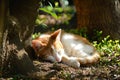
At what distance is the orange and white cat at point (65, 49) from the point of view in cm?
708

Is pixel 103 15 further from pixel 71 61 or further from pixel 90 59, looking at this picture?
pixel 71 61

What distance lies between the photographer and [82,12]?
885cm

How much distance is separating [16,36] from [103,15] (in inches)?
113

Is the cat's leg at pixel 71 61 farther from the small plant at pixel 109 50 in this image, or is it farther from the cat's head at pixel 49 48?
the small plant at pixel 109 50

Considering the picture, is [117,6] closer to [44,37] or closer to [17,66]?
[44,37]

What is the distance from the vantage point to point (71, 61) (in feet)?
22.9

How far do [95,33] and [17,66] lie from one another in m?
2.91

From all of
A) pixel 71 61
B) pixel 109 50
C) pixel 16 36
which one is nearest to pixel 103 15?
pixel 109 50

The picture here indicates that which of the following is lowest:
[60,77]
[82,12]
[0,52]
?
[60,77]

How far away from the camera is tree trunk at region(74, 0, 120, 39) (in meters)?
8.48

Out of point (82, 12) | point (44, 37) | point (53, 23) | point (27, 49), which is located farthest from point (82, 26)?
point (53, 23)

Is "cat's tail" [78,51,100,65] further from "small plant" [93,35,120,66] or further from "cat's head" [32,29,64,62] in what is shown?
"cat's head" [32,29,64,62]

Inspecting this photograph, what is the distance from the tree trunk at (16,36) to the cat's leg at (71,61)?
0.88 metres

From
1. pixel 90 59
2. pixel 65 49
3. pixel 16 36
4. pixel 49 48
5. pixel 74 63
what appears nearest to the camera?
pixel 16 36
